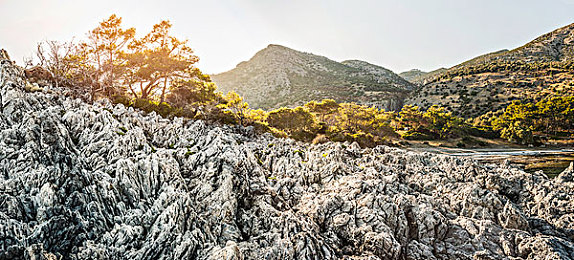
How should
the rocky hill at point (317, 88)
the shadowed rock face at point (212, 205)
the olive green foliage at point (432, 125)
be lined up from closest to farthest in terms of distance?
the shadowed rock face at point (212, 205), the olive green foliage at point (432, 125), the rocky hill at point (317, 88)

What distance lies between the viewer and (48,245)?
9625mm

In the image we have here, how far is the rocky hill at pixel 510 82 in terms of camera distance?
101 m

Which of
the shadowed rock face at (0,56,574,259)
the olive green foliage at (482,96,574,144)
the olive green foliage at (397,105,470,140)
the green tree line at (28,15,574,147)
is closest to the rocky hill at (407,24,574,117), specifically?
the olive green foliage at (482,96,574,144)

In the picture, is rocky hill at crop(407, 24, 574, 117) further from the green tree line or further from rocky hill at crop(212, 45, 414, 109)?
the green tree line

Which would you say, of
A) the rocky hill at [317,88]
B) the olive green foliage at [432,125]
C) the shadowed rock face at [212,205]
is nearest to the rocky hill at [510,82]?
the rocky hill at [317,88]

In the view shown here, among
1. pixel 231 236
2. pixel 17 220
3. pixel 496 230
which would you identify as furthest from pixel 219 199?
pixel 496 230

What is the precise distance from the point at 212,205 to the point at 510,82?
14131 cm

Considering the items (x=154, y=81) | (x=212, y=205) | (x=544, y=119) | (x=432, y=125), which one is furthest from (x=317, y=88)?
(x=212, y=205)

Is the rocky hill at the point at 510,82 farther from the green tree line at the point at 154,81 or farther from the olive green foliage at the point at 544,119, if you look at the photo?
the green tree line at the point at 154,81

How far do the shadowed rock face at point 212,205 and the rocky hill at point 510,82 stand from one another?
103 meters

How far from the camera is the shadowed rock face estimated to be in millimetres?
10266

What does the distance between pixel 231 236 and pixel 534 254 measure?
1257cm

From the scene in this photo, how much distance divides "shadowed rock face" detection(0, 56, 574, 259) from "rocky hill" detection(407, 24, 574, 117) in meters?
103

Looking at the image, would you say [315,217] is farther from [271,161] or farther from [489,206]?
[489,206]
